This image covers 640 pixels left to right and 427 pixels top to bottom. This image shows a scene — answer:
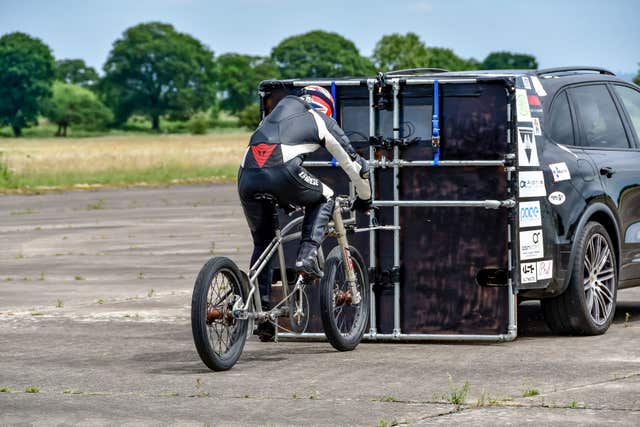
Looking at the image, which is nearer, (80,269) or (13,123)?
(80,269)

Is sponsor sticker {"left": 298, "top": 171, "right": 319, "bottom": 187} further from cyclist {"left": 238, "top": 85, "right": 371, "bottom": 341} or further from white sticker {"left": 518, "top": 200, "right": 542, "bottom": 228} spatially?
white sticker {"left": 518, "top": 200, "right": 542, "bottom": 228}

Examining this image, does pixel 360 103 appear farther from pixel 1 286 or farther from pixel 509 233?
pixel 1 286

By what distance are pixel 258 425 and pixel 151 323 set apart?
490 cm

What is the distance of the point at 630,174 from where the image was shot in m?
11.5

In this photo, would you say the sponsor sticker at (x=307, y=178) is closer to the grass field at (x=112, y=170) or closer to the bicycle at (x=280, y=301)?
the bicycle at (x=280, y=301)

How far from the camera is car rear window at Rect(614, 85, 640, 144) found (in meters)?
12.0

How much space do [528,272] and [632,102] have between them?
2.57m

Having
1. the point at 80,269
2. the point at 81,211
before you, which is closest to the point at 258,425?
the point at 80,269

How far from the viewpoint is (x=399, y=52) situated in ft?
424

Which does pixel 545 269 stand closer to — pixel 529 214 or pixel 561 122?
pixel 529 214

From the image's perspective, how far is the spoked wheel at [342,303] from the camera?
31.8 ft

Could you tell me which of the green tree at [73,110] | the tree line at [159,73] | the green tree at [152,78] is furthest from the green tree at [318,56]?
the green tree at [73,110]

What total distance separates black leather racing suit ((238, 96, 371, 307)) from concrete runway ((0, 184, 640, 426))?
2.87 ft

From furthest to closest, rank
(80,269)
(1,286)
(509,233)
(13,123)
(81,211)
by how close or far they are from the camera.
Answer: (13,123), (81,211), (80,269), (1,286), (509,233)
